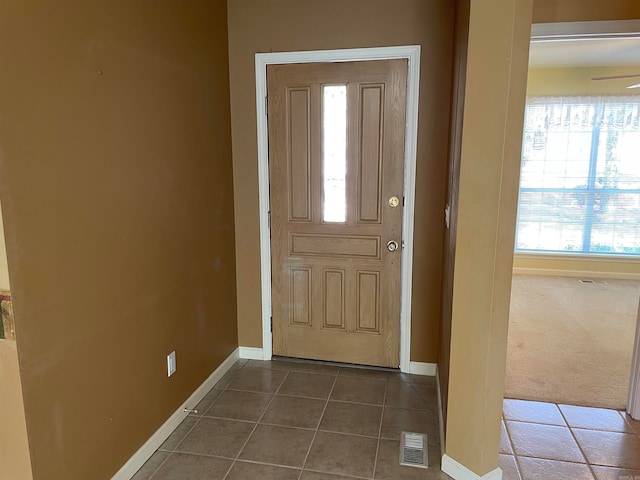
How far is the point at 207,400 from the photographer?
2773mm

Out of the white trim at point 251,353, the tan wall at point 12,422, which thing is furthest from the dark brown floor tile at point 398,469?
the tan wall at point 12,422

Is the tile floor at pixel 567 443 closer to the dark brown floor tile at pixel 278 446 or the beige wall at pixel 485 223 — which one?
the beige wall at pixel 485 223

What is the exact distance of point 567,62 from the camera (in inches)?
203

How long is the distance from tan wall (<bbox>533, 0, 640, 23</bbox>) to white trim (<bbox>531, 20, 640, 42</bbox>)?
0.08ft

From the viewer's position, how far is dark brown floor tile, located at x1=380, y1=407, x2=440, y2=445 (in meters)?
2.41

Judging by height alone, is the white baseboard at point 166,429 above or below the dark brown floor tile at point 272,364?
above

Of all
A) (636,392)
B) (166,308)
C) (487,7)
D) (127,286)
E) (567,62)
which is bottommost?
(636,392)

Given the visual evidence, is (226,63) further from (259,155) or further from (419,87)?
(419,87)

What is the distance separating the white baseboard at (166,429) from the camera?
2.07 m

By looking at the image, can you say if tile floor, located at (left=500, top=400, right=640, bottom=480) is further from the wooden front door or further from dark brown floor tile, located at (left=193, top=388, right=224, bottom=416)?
dark brown floor tile, located at (left=193, top=388, right=224, bottom=416)

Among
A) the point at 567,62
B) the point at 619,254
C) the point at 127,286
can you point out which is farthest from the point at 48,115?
the point at 619,254

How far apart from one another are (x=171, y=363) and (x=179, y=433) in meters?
0.39

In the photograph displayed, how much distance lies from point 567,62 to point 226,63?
4.22m

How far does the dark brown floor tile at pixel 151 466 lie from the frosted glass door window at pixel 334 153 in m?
1.71
